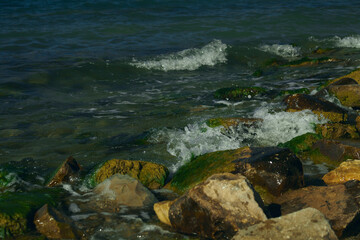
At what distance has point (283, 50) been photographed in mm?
13250

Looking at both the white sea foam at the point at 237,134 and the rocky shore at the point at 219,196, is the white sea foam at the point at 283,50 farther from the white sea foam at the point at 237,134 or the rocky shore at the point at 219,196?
the rocky shore at the point at 219,196

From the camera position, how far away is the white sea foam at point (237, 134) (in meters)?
5.65

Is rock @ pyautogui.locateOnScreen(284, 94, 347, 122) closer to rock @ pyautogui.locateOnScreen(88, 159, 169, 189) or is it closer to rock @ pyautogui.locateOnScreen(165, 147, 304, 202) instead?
rock @ pyautogui.locateOnScreen(165, 147, 304, 202)

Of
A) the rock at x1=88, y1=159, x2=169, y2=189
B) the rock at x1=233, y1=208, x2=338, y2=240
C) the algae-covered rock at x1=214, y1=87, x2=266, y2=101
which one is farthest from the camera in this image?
the algae-covered rock at x1=214, y1=87, x2=266, y2=101

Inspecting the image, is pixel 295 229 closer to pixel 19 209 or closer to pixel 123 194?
pixel 123 194

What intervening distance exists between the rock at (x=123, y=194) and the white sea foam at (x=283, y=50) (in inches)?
375

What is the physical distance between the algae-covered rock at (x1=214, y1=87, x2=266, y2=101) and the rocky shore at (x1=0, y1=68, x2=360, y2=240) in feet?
9.08

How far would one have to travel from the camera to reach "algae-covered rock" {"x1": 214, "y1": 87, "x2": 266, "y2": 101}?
8180 mm

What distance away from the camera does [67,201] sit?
4.29m

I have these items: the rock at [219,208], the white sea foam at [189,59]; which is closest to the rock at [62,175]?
the rock at [219,208]

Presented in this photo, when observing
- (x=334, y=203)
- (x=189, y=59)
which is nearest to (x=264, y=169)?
(x=334, y=203)

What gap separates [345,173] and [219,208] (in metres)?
1.57

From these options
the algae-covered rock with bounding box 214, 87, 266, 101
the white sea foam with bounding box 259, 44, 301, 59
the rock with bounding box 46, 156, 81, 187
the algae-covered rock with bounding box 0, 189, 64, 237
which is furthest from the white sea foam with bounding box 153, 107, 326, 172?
the white sea foam with bounding box 259, 44, 301, 59

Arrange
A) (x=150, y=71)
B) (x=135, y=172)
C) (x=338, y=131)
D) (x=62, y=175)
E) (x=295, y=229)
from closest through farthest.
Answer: (x=295, y=229)
(x=135, y=172)
(x=62, y=175)
(x=338, y=131)
(x=150, y=71)
